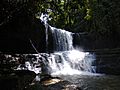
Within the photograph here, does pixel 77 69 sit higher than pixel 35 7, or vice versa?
pixel 35 7

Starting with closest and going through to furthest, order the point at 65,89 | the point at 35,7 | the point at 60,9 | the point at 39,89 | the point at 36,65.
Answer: the point at 39,89 → the point at 65,89 → the point at 60,9 → the point at 35,7 → the point at 36,65

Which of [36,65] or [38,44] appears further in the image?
[38,44]

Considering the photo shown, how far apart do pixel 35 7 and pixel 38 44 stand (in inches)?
460

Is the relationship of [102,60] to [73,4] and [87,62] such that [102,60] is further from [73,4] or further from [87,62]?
[73,4]

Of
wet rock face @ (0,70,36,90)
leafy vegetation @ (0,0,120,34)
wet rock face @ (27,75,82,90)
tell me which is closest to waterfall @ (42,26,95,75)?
leafy vegetation @ (0,0,120,34)

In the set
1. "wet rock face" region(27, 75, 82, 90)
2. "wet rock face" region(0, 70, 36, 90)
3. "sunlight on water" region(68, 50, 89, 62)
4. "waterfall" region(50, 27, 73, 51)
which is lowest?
"wet rock face" region(27, 75, 82, 90)

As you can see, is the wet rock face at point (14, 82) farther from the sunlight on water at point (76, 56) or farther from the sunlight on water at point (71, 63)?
the sunlight on water at point (76, 56)

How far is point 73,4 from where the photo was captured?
27.9ft

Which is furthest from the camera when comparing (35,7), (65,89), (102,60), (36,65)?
(102,60)

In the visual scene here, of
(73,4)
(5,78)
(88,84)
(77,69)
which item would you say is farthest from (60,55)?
(5,78)

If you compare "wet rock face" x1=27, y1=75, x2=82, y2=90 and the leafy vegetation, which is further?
the leafy vegetation

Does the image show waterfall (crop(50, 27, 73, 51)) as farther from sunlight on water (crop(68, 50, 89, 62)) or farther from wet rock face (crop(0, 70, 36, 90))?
wet rock face (crop(0, 70, 36, 90))

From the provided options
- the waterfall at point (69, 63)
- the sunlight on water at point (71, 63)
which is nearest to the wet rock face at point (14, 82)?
the waterfall at point (69, 63)

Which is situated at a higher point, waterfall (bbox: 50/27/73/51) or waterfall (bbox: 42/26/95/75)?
waterfall (bbox: 50/27/73/51)
